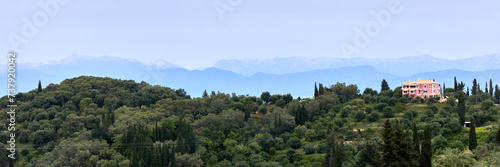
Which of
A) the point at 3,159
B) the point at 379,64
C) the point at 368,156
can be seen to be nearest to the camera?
the point at 368,156

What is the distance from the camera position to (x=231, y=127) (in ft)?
161

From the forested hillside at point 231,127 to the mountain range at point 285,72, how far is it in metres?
28.6

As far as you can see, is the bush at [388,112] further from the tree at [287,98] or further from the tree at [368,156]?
the tree at [368,156]

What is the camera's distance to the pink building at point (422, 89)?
2111 inches

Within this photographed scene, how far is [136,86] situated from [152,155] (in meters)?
31.3

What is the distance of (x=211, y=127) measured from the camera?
48.3 m

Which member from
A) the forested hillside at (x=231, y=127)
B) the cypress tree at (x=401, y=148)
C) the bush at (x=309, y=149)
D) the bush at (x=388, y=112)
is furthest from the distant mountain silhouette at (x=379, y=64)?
the cypress tree at (x=401, y=148)

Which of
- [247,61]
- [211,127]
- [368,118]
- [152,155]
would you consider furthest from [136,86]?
[247,61]

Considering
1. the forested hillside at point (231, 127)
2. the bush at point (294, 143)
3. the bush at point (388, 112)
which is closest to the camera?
the forested hillside at point (231, 127)

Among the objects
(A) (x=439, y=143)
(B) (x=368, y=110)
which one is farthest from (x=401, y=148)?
(B) (x=368, y=110)

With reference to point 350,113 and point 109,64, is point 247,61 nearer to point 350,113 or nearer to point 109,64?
point 109,64

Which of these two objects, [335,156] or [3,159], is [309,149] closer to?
[335,156]

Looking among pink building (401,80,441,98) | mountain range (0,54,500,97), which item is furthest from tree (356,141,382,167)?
mountain range (0,54,500,97)

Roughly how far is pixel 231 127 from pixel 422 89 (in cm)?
2502
